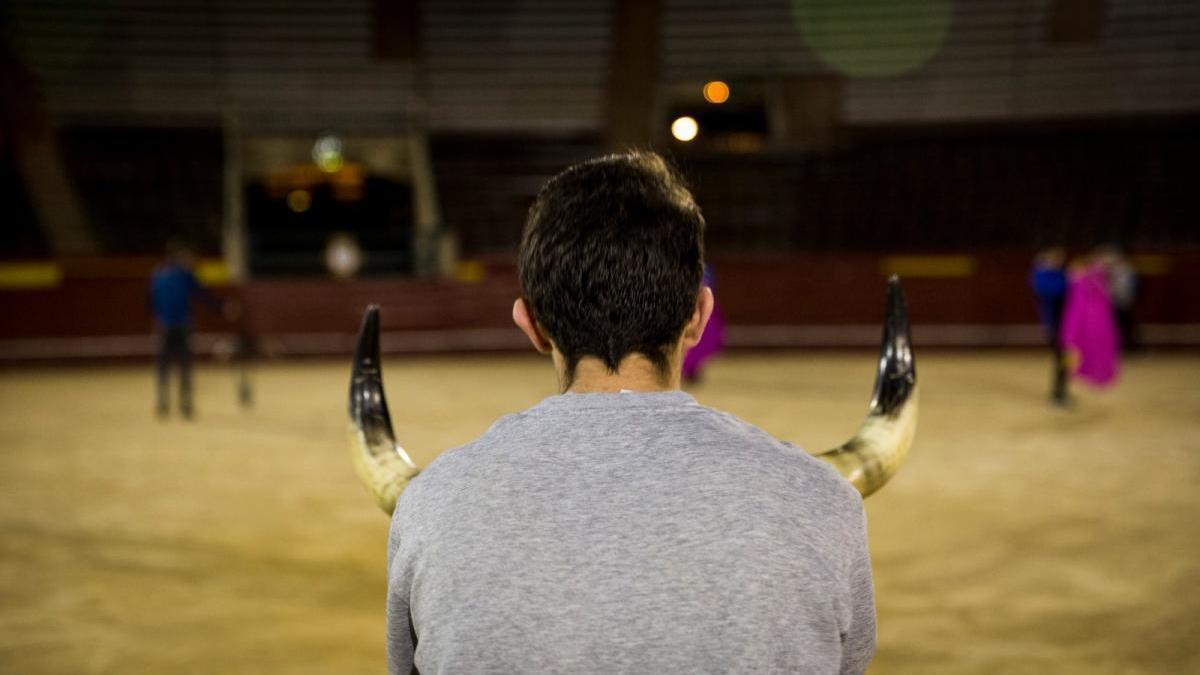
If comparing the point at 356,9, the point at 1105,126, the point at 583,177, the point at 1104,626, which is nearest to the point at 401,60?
the point at 356,9

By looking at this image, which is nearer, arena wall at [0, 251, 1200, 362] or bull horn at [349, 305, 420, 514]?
bull horn at [349, 305, 420, 514]

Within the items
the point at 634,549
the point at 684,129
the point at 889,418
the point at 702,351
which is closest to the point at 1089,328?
the point at 702,351

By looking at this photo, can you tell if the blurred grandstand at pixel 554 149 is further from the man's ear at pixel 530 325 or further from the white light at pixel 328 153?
the man's ear at pixel 530 325

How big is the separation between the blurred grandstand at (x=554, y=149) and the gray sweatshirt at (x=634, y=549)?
14.1m

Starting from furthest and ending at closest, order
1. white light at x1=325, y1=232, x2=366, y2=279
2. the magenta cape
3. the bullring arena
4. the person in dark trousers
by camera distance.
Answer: white light at x1=325, y1=232, x2=366, y2=279 < the magenta cape < the person in dark trousers < the bullring arena

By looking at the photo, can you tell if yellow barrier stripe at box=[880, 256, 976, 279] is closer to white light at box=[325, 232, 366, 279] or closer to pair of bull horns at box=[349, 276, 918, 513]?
white light at box=[325, 232, 366, 279]

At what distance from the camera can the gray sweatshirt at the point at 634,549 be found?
1.01 metres

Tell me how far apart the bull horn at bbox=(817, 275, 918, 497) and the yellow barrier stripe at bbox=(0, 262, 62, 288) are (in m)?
14.6

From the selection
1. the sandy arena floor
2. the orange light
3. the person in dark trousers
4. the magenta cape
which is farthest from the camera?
the orange light

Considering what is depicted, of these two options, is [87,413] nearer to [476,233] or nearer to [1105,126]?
[476,233]

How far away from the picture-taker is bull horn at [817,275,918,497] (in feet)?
5.06

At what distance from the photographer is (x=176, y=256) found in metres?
9.16

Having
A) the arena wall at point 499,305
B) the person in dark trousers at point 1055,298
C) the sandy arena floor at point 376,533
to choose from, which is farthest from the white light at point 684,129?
the person in dark trousers at point 1055,298

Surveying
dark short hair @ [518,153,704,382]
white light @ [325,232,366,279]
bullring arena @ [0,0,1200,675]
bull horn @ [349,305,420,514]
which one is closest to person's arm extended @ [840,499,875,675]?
dark short hair @ [518,153,704,382]
